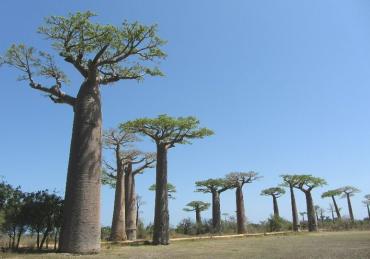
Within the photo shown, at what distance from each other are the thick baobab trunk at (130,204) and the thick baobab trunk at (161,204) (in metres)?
5.92

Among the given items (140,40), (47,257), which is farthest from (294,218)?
(47,257)

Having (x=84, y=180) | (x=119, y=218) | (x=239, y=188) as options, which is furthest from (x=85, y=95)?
(x=239, y=188)

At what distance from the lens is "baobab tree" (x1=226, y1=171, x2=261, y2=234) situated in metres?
33.3

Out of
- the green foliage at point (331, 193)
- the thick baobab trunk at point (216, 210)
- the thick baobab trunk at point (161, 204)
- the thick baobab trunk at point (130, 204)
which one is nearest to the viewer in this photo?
the thick baobab trunk at point (161, 204)

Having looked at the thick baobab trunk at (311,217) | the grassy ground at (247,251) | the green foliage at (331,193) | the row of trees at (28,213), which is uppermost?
the green foliage at (331,193)

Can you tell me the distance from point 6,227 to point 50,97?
4.28 meters

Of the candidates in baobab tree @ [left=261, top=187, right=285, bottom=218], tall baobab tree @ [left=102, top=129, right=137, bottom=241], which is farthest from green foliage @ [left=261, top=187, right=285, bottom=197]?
tall baobab tree @ [left=102, top=129, right=137, bottom=241]

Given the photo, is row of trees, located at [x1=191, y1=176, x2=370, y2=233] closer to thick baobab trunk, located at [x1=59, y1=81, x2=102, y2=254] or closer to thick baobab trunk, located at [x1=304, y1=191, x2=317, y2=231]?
thick baobab trunk, located at [x1=304, y1=191, x2=317, y2=231]

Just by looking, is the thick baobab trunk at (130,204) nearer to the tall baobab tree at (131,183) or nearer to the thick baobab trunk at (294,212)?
the tall baobab tree at (131,183)

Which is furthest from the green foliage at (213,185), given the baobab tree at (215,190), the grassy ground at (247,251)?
the grassy ground at (247,251)

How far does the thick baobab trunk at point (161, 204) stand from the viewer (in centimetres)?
1823

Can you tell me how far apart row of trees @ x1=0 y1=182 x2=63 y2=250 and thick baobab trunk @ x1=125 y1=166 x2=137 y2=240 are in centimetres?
1097

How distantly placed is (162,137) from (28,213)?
8.25 metres

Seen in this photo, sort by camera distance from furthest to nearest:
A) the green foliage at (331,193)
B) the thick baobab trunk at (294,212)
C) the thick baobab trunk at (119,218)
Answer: the green foliage at (331,193) < the thick baobab trunk at (294,212) < the thick baobab trunk at (119,218)
